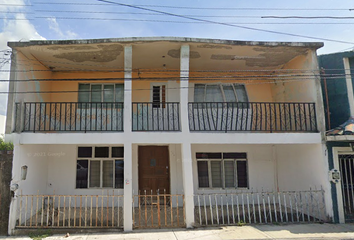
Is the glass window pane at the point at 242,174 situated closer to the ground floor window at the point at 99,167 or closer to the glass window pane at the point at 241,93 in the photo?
the glass window pane at the point at 241,93

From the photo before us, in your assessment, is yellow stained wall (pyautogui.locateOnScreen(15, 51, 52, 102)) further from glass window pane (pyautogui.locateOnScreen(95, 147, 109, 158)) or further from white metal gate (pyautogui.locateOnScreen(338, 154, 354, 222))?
white metal gate (pyautogui.locateOnScreen(338, 154, 354, 222))

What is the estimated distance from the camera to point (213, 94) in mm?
9180

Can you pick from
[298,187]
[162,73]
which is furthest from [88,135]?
[298,187]

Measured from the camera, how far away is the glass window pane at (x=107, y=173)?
848 cm

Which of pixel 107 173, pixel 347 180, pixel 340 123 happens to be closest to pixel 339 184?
pixel 347 180

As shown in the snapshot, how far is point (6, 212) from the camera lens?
19.9 ft

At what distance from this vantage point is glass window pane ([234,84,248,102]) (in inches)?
366

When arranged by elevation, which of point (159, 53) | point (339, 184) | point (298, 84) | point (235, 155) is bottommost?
point (339, 184)

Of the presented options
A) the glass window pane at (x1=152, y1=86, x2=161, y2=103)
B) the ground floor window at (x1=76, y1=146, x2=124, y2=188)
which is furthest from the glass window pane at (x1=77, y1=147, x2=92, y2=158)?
the glass window pane at (x1=152, y1=86, x2=161, y2=103)

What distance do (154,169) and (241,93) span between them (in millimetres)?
4296

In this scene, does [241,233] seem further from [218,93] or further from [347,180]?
[218,93]

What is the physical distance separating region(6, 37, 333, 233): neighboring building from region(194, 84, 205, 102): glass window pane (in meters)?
0.04

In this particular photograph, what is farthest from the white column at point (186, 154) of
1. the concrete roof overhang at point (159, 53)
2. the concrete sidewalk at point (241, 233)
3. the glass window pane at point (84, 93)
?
the glass window pane at point (84, 93)

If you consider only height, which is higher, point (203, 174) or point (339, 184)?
point (203, 174)
